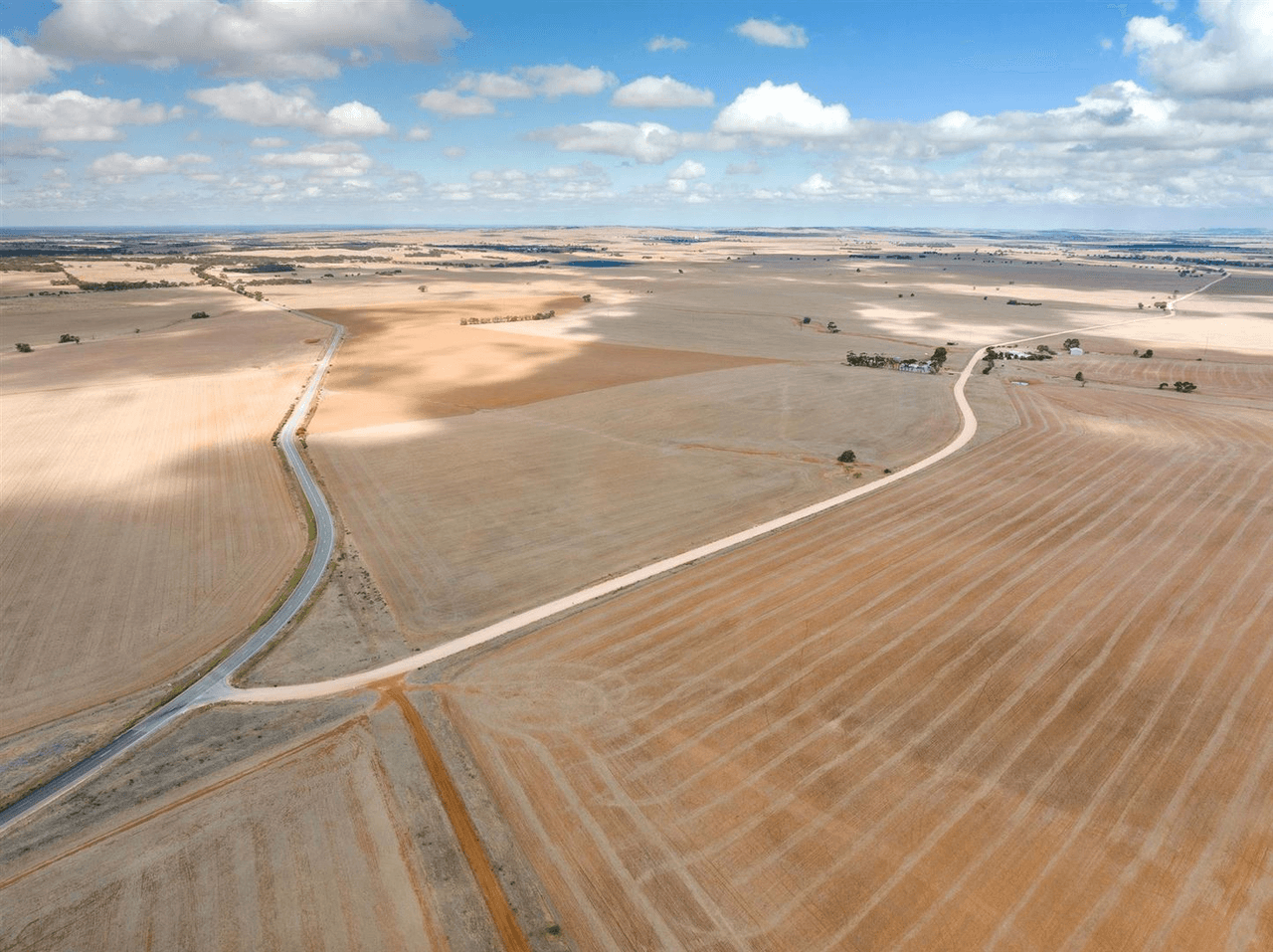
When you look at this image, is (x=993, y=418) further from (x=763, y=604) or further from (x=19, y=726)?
(x=19, y=726)

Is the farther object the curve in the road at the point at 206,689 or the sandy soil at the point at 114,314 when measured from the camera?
the sandy soil at the point at 114,314

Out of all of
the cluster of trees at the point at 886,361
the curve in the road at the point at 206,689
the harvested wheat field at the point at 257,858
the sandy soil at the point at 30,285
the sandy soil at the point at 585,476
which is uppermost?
the sandy soil at the point at 30,285

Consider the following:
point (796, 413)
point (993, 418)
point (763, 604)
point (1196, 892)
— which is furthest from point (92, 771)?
point (993, 418)

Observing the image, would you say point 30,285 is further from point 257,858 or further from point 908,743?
point 908,743

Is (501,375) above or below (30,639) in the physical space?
A: above

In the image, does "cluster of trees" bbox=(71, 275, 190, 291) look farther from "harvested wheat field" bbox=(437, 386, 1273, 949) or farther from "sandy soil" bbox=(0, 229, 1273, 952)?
"harvested wheat field" bbox=(437, 386, 1273, 949)

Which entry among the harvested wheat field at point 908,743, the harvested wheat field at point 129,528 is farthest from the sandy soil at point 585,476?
the harvested wheat field at point 129,528

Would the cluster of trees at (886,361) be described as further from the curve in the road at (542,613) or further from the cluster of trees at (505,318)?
the cluster of trees at (505,318)
